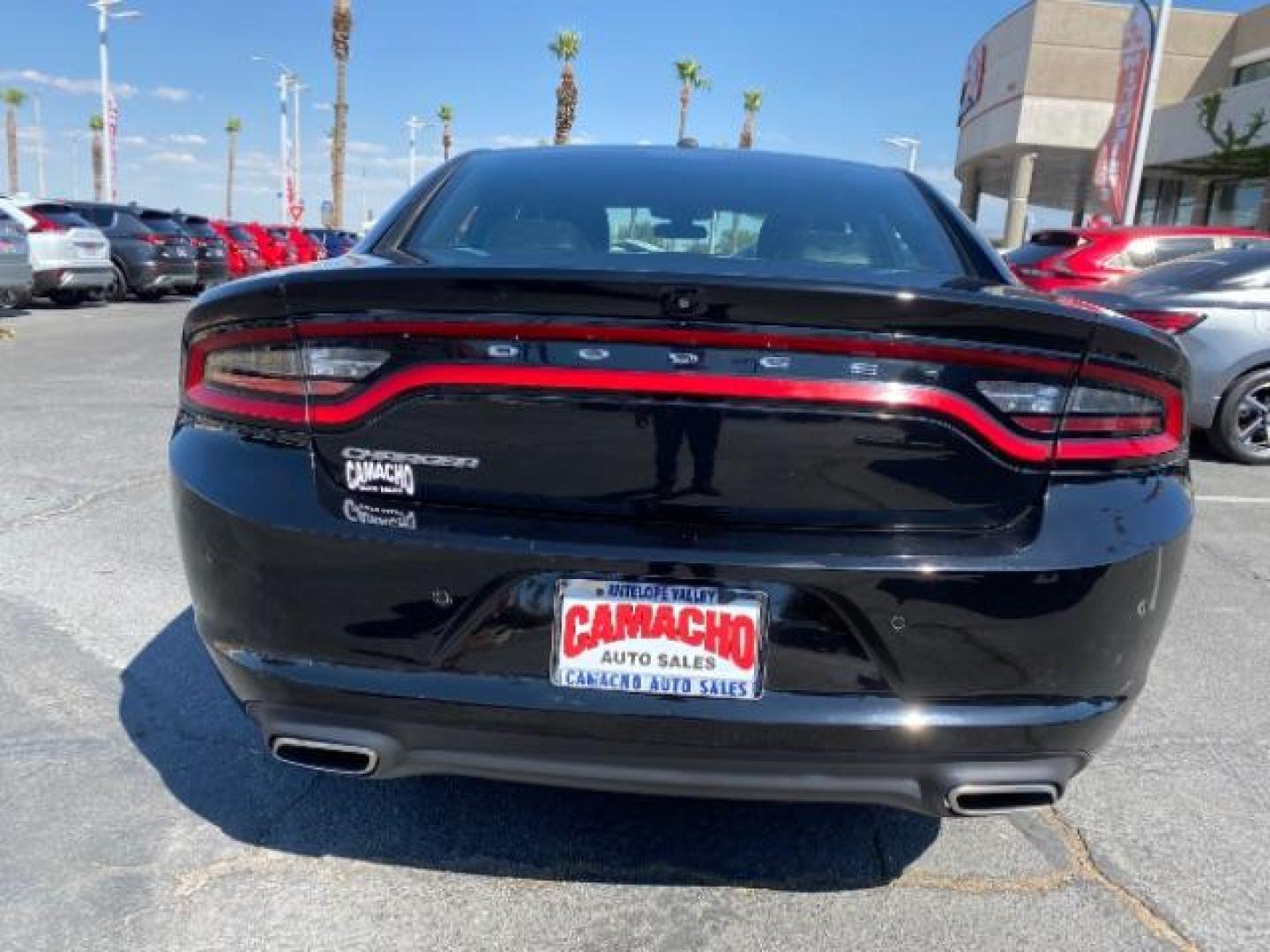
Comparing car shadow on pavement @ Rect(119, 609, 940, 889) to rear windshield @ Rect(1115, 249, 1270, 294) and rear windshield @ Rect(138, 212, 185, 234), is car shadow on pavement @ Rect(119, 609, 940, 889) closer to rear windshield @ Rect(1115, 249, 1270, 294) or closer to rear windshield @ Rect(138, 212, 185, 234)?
rear windshield @ Rect(1115, 249, 1270, 294)

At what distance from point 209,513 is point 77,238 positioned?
15362 millimetres

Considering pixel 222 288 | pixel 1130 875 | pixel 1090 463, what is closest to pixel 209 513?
pixel 222 288

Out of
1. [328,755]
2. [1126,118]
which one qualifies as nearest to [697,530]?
[328,755]

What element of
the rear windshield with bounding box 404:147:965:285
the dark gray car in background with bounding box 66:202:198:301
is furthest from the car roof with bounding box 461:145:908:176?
the dark gray car in background with bounding box 66:202:198:301

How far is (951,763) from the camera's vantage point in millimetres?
1867

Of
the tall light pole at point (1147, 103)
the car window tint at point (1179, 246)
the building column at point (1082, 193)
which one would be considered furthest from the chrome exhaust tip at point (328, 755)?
the building column at point (1082, 193)

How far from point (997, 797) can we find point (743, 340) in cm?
96

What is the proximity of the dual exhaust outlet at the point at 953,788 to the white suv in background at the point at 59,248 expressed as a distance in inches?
565

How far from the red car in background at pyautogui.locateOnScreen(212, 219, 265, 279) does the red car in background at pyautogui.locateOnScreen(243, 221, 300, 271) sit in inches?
5.8

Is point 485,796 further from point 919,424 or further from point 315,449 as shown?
point 919,424

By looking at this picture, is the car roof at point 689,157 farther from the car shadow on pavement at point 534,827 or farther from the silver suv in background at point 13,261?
the silver suv in background at point 13,261

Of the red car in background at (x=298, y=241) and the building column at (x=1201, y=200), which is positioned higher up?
the building column at (x=1201, y=200)

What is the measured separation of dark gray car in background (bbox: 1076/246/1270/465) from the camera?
6.84 meters

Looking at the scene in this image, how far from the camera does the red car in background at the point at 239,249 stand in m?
21.4
